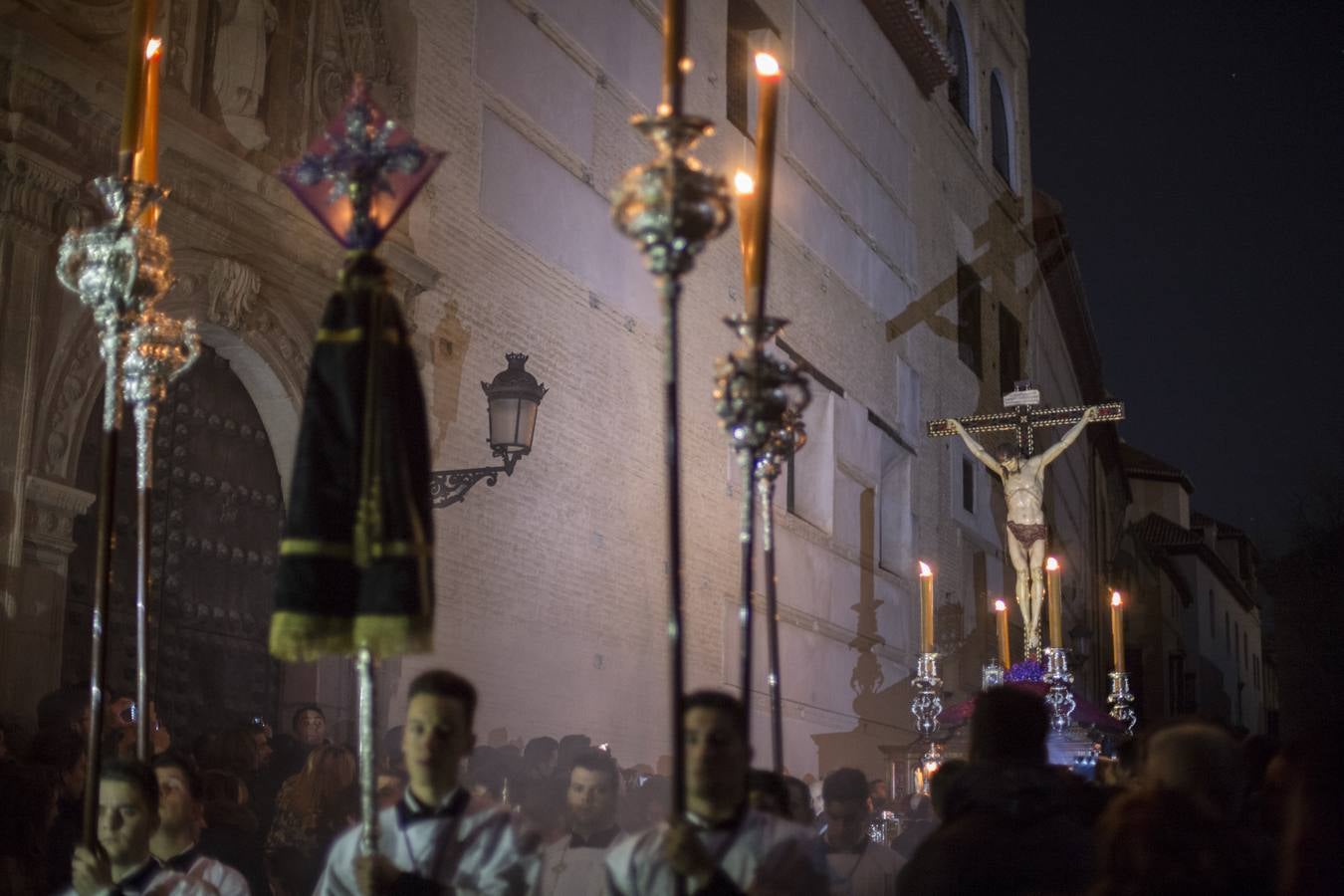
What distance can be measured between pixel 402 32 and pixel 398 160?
23.6 ft

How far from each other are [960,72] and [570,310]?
1686 centimetres

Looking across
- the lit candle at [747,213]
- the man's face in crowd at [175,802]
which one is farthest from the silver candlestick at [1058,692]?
the man's face in crowd at [175,802]

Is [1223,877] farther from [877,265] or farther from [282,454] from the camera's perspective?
[877,265]

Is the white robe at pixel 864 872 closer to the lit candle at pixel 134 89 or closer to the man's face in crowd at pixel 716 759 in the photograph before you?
the man's face in crowd at pixel 716 759

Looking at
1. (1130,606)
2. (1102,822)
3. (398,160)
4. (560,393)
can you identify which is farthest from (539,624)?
(1130,606)

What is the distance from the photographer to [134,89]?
16.7ft

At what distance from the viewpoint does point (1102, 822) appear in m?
3.52

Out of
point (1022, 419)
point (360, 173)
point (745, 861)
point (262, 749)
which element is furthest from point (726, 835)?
point (1022, 419)

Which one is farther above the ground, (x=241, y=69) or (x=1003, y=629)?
(x=241, y=69)

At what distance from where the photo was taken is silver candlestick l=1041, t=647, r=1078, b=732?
12997 millimetres

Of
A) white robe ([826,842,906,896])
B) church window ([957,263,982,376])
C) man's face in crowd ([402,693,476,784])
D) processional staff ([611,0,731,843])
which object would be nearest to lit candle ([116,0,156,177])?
Result: processional staff ([611,0,731,843])

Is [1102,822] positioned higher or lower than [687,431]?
lower

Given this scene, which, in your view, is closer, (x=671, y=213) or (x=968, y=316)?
(x=671, y=213)

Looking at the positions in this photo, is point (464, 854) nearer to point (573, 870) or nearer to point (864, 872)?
point (573, 870)
